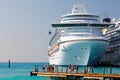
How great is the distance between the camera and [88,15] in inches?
3514

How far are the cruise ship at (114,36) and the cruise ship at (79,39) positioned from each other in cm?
1775

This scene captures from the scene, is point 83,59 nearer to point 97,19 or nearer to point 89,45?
point 89,45

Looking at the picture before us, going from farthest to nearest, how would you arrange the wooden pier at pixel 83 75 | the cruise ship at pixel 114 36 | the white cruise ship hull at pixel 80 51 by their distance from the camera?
the cruise ship at pixel 114 36, the white cruise ship hull at pixel 80 51, the wooden pier at pixel 83 75

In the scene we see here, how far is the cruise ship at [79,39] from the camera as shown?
81.8m

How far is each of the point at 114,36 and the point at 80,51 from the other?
29.0 m

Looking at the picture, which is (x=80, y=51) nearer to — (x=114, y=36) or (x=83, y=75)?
(x=114, y=36)

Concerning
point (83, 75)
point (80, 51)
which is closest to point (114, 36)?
point (80, 51)

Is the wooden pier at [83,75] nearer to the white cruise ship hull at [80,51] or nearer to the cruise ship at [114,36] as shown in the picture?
the white cruise ship hull at [80,51]

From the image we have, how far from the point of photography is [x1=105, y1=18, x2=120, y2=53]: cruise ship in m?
106

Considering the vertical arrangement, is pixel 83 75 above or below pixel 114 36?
below

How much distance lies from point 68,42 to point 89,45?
470 centimetres

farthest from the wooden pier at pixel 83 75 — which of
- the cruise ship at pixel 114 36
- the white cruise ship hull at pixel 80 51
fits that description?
the cruise ship at pixel 114 36

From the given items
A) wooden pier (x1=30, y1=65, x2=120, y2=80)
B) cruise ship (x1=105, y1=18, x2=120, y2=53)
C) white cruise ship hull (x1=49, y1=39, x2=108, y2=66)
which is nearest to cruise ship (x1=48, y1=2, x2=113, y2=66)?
white cruise ship hull (x1=49, y1=39, x2=108, y2=66)

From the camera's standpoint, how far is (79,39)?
265ft
